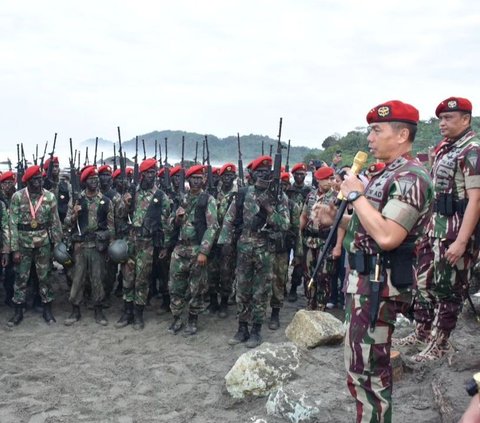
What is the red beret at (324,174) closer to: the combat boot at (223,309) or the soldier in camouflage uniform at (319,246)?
the soldier in camouflage uniform at (319,246)

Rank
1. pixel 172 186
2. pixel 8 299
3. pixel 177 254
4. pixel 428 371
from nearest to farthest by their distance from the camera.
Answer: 1. pixel 428 371
2. pixel 177 254
3. pixel 8 299
4. pixel 172 186

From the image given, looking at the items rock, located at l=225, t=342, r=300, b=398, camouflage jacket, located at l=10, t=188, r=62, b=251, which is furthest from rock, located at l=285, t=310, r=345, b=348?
camouflage jacket, located at l=10, t=188, r=62, b=251

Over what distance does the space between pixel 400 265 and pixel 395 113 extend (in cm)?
92

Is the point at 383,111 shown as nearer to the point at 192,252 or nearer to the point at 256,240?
the point at 256,240

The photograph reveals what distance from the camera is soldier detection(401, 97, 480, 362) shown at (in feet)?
13.2

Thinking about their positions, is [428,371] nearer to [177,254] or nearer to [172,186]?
[177,254]

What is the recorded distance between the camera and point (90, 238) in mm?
7695

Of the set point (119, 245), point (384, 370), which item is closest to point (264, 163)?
point (119, 245)

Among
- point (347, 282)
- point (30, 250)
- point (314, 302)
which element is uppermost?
point (347, 282)

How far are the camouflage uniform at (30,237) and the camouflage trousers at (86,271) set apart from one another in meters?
0.39

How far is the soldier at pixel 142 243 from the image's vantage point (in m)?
7.54

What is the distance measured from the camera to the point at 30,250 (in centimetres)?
747

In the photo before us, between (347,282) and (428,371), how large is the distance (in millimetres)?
1891

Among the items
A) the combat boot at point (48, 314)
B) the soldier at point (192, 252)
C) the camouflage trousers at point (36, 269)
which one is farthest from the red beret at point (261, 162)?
the combat boot at point (48, 314)
